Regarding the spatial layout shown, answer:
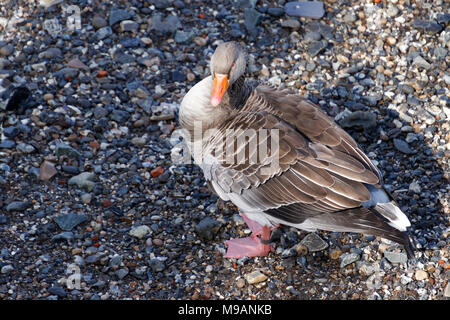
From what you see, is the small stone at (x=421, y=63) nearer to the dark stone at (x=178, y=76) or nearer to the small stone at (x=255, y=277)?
the dark stone at (x=178, y=76)

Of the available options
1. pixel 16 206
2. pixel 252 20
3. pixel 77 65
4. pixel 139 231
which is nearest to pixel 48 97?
pixel 77 65

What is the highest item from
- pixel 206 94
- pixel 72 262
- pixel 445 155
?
pixel 206 94

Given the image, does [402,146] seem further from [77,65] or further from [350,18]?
[77,65]

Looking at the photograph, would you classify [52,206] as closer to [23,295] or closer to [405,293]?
[23,295]

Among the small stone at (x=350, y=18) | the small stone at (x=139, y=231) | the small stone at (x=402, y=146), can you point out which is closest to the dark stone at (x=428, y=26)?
the small stone at (x=350, y=18)

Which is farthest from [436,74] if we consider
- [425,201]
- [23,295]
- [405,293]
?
[23,295]

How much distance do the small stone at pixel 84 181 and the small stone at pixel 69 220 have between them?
41 centimetres

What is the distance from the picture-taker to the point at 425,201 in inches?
252

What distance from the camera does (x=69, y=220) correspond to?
612cm

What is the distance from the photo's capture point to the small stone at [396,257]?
587 cm

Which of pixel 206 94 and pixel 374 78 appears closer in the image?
pixel 206 94

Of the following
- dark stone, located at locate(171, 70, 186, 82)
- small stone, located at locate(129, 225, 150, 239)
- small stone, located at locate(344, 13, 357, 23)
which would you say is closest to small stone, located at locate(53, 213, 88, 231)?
small stone, located at locate(129, 225, 150, 239)

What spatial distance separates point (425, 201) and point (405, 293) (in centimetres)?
120

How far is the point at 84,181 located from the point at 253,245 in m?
1.95
